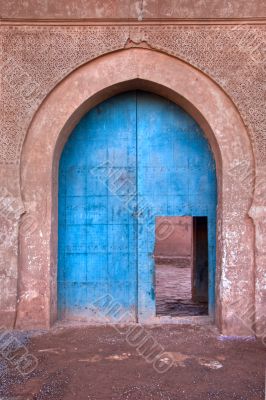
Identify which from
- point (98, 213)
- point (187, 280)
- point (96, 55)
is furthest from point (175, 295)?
point (96, 55)

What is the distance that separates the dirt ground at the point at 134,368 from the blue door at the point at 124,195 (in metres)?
0.58

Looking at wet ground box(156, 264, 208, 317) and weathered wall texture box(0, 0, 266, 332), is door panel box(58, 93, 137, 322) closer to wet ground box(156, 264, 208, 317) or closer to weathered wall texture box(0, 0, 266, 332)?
weathered wall texture box(0, 0, 266, 332)

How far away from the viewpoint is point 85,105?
5.17m

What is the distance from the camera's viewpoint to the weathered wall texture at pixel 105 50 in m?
4.88

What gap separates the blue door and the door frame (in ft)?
1.06

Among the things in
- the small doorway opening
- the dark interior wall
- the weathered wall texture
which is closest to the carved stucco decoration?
the weathered wall texture

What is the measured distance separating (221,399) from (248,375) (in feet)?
1.86

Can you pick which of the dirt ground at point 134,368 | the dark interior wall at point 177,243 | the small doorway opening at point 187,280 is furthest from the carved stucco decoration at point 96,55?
the dark interior wall at point 177,243

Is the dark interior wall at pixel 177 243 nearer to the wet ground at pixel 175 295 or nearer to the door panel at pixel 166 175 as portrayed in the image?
the wet ground at pixel 175 295

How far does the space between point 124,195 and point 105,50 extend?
185 centimetres

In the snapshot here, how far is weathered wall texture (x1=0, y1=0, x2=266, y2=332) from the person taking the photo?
16.0 ft

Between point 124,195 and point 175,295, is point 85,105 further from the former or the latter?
point 175,295

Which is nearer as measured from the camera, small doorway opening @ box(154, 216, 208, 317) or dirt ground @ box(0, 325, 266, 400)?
dirt ground @ box(0, 325, 266, 400)

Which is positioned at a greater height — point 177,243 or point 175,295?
point 177,243
